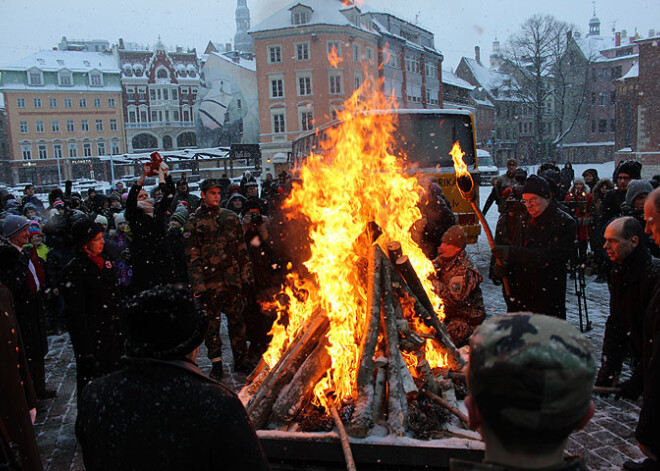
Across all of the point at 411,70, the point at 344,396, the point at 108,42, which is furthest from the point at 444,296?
the point at 108,42

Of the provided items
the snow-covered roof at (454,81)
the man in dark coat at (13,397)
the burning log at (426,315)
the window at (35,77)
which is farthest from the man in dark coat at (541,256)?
the window at (35,77)

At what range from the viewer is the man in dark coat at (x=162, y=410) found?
1.97m

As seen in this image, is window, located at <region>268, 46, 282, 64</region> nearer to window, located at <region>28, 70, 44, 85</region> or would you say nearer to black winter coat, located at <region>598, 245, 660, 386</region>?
window, located at <region>28, 70, 44, 85</region>

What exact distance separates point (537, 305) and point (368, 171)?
240cm

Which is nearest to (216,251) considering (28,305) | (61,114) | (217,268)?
(217,268)

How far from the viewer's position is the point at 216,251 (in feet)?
20.6

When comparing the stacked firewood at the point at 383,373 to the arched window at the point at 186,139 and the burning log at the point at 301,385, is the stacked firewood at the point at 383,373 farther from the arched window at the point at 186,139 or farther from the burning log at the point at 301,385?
the arched window at the point at 186,139

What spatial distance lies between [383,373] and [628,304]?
7.24 ft

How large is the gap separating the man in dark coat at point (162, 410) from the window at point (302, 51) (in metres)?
44.7

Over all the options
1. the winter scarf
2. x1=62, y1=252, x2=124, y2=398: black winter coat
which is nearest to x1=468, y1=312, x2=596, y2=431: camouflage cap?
x1=62, y1=252, x2=124, y2=398: black winter coat

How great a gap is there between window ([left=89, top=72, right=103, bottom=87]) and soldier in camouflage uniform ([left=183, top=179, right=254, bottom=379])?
6154cm

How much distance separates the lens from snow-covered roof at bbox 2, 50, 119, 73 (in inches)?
2256

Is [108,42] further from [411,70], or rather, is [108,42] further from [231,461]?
[231,461]

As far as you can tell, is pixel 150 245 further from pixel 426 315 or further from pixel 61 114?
pixel 61 114
